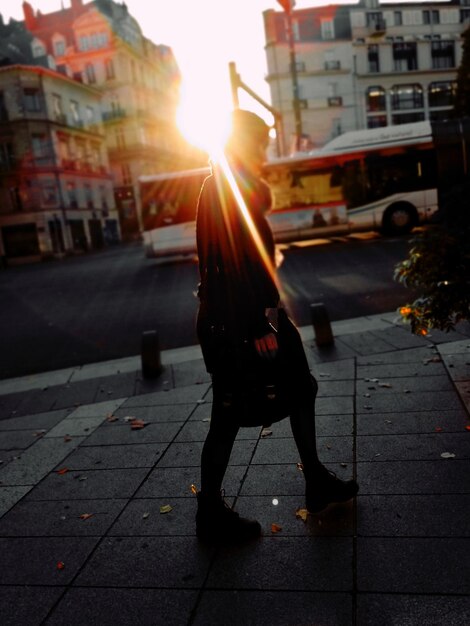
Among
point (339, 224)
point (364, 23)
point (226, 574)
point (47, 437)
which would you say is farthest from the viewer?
point (364, 23)

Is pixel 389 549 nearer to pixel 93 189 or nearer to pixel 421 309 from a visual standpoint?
pixel 421 309

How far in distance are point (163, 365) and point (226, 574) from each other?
422 cm

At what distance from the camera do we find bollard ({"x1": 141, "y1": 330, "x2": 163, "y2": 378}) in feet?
20.6

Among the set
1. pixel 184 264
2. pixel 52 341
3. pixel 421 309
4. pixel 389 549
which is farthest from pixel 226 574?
pixel 184 264

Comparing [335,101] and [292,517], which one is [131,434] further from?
[335,101]

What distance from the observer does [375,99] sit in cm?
5719

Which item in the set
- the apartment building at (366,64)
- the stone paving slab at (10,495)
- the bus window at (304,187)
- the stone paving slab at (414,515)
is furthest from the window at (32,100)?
the stone paving slab at (414,515)

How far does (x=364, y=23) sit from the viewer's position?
185 feet

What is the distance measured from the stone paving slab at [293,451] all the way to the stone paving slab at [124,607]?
1322 millimetres

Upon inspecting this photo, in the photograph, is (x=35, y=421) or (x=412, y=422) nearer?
(x=412, y=422)

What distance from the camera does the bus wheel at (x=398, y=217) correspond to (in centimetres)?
2002

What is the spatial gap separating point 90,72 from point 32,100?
1848cm

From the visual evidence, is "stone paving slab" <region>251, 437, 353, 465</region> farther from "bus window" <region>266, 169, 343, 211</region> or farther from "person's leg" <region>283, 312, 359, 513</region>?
"bus window" <region>266, 169, 343, 211</region>

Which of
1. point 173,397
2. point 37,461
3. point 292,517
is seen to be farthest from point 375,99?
point 292,517
